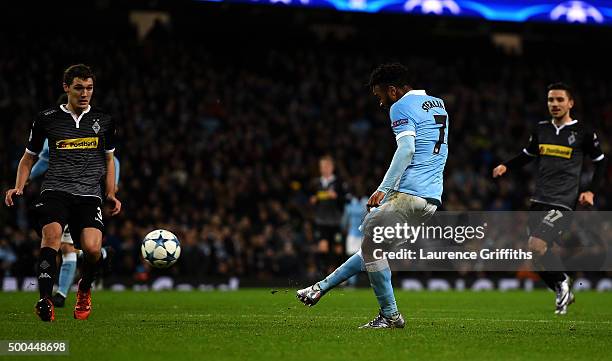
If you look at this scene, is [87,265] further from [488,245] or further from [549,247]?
[488,245]

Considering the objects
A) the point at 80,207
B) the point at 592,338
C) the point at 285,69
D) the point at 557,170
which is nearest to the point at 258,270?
the point at 285,69

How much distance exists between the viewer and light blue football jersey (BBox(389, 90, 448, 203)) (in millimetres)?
7359

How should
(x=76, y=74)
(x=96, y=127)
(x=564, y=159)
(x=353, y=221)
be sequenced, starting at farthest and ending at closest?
(x=353, y=221) → (x=564, y=159) → (x=96, y=127) → (x=76, y=74)

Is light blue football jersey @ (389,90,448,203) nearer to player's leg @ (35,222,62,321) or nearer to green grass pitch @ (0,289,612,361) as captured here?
green grass pitch @ (0,289,612,361)

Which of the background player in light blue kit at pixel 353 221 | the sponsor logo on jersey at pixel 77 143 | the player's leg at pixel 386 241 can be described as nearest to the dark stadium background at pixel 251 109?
the background player in light blue kit at pixel 353 221

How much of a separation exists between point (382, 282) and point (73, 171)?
9.24 feet

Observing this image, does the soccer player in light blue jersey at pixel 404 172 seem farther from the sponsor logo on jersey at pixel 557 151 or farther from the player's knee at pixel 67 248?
the player's knee at pixel 67 248

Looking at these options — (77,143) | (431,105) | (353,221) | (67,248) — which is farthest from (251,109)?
(431,105)

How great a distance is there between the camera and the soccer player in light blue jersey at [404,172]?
24.1ft

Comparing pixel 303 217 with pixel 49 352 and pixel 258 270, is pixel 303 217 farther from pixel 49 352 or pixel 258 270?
pixel 49 352

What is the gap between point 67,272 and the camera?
35.5 ft

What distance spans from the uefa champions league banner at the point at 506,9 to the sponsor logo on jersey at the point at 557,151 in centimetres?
912

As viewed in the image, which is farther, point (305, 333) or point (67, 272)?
point (67, 272)

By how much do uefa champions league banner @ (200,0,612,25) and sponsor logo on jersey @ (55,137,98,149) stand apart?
11379 millimetres
